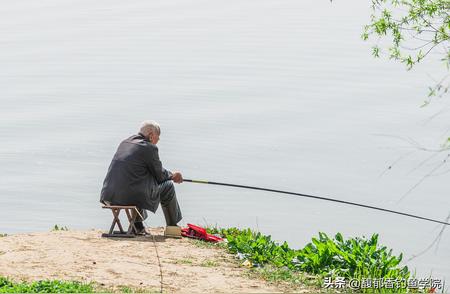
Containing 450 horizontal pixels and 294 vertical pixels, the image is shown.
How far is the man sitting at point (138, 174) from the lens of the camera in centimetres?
1376

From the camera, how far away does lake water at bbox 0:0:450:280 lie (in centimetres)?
1983

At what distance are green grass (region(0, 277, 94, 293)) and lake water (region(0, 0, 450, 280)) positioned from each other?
4927 millimetres

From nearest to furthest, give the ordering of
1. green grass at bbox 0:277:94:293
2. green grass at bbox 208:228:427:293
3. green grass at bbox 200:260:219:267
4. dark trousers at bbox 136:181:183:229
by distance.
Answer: green grass at bbox 0:277:94:293 → green grass at bbox 208:228:427:293 → green grass at bbox 200:260:219:267 → dark trousers at bbox 136:181:183:229

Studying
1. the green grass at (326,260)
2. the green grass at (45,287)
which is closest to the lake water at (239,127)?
the green grass at (326,260)

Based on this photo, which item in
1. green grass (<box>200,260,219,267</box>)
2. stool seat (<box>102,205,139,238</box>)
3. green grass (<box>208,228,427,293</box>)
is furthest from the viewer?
stool seat (<box>102,205,139,238</box>)

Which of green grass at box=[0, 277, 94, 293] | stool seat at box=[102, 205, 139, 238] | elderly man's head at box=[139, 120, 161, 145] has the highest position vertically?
elderly man's head at box=[139, 120, 161, 145]

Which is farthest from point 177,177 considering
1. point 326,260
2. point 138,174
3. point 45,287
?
point 45,287

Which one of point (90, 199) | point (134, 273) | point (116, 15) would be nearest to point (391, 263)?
point (134, 273)

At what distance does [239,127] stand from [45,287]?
14.6 metres

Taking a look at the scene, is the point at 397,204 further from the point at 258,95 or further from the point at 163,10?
the point at 163,10

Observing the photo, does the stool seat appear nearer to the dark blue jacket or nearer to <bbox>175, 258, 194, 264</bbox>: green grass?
the dark blue jacket

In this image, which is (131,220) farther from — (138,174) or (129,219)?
(138,174)

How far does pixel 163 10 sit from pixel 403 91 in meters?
19.9

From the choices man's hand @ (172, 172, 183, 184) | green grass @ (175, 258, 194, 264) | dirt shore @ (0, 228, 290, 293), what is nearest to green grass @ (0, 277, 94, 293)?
dirt shore @ (0, 228, 290, 293)
